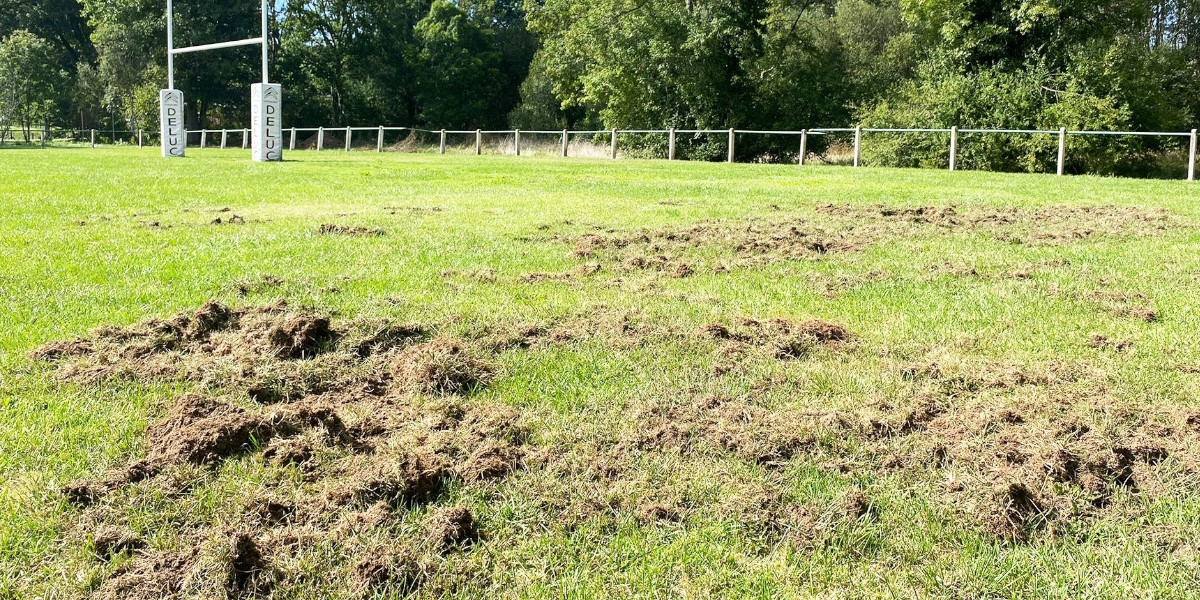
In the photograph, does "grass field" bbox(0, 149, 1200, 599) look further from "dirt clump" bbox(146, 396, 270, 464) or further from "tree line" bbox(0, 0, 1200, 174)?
"tree line" bbox(0, 0, 1200, 174)

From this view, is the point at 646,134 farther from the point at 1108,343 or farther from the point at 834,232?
the point at 1108,343

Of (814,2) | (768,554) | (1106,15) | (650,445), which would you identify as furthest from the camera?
(814,2)

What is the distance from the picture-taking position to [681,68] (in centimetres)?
3422

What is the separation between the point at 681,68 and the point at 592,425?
3254 cm

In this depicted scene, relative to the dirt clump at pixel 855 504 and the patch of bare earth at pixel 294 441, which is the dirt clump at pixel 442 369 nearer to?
the patch of bare earth at pixel 294 441

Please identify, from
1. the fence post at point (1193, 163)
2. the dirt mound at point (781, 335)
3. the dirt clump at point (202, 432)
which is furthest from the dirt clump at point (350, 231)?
the fence post at point (1193, 163)

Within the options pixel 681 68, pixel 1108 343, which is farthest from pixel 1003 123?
A: pixel 1108 343

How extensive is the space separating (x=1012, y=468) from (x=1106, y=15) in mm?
32975

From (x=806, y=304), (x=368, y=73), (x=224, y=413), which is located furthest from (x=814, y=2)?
(x=224, y=413)

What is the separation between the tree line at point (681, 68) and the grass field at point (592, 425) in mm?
22951

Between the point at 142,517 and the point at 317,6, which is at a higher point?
the point at 317,6

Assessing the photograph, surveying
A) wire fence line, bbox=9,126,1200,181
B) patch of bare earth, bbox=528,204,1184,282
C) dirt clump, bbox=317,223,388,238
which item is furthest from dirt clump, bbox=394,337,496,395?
wire fence line, bbox=9,126,1200,181

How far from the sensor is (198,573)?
7.14 ft

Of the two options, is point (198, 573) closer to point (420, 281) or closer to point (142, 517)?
point (142, 517)
